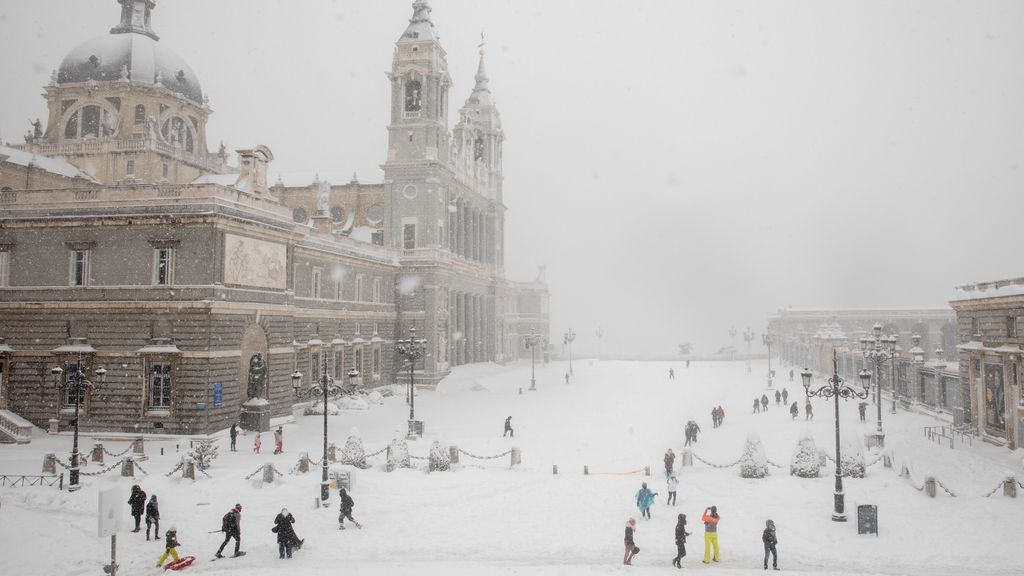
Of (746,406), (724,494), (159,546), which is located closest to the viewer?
(159,546)

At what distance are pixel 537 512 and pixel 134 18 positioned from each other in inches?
2201

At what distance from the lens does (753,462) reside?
24.1 meters

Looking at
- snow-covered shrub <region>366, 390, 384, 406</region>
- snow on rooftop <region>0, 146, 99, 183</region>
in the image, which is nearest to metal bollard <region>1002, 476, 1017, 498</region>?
snow-covered shrub <region>366, 390, 384, 406</region>

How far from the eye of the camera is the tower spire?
187 ft

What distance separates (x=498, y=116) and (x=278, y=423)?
53.1 metres

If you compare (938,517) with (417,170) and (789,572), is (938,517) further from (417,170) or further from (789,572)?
(417,170)

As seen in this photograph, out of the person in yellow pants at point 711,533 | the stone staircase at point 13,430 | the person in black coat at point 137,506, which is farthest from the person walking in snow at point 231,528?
the stone staircase at point 13,430

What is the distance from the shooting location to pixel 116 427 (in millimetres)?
29641

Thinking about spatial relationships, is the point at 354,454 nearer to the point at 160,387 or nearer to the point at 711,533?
the point at 160,387

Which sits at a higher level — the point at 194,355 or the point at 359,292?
the point at 359,292

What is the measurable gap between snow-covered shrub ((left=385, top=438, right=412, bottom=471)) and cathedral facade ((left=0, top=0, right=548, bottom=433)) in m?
3.39

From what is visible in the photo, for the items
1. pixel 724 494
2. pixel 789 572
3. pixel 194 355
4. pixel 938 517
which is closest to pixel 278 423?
pixel 194 355

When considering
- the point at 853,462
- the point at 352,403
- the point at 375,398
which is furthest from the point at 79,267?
the point at 853,462

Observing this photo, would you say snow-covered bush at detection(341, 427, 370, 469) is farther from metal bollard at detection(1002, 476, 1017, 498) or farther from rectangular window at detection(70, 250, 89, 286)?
metal bollard at detection(1002, 476, 1017, 498)
